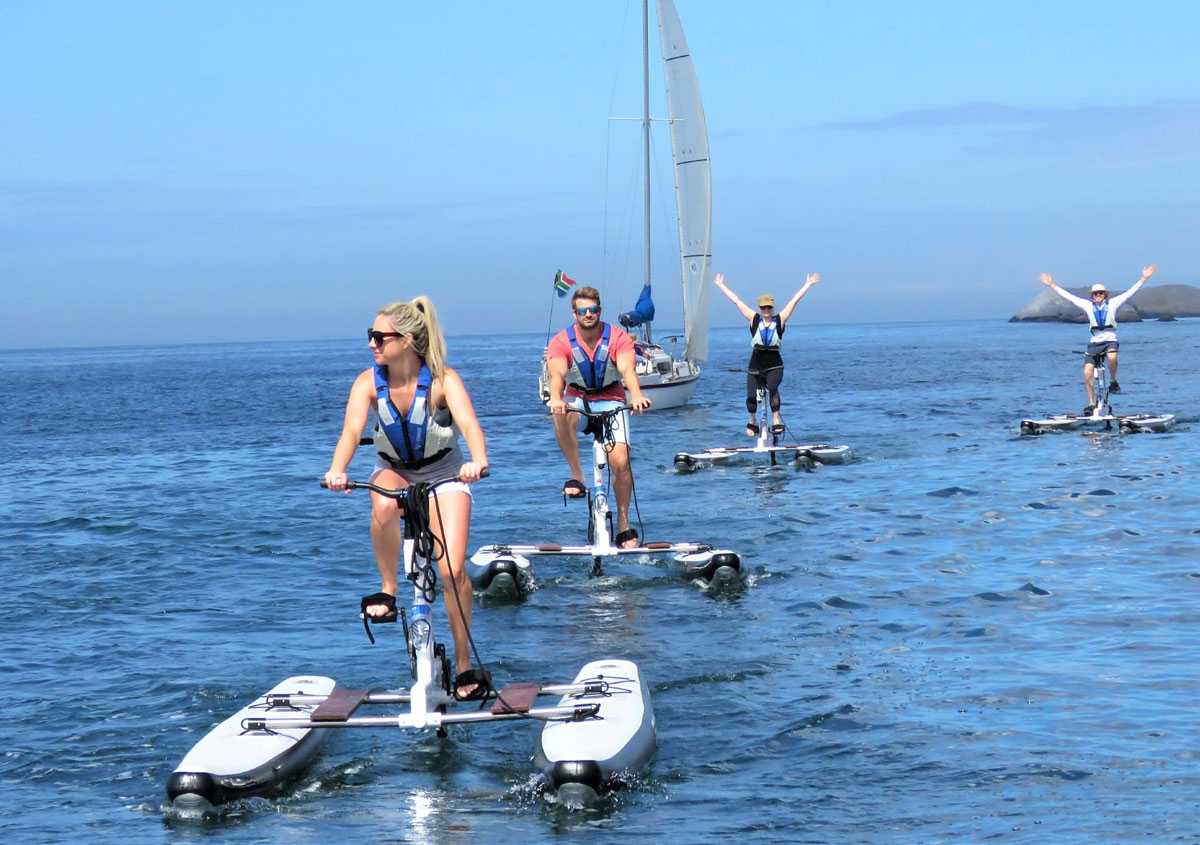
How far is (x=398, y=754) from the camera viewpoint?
8.02m

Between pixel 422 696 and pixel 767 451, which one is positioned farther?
pixel 767 451

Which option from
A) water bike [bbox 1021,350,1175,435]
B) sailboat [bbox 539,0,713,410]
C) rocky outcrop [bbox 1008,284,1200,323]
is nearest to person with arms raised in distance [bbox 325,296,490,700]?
water bike [bbox 1021,350,1175,435]

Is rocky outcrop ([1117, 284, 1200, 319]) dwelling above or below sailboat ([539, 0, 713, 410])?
below

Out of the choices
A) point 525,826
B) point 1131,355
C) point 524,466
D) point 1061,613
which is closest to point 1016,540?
point 1061,613

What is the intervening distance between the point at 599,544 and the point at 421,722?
5.56 m

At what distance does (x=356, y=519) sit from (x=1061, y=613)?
→ 34.9 feet

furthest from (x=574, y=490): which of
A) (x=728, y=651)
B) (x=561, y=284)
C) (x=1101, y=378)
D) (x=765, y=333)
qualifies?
(x=561, y=284)

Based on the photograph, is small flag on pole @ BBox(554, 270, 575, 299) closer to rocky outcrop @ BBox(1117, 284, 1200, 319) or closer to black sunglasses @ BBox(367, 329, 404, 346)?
black sunglasses @ BBox(367, 329, 404, 346)

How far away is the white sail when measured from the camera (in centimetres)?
4425

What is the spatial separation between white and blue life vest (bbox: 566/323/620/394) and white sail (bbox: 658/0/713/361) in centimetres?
3133

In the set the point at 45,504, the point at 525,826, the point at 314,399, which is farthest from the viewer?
the point at 314,399

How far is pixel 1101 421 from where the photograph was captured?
86.0 feet

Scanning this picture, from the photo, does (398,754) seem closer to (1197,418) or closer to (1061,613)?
(1061,613)

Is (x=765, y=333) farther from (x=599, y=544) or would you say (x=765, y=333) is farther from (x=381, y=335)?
(x=381, y=335)
